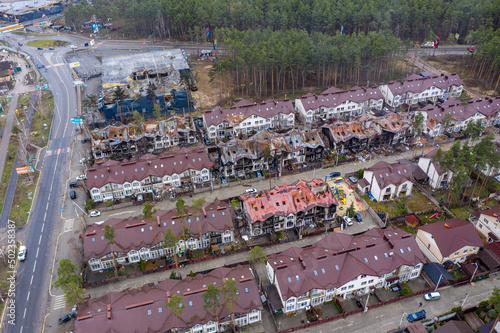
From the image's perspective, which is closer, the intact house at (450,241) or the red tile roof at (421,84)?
the intact house at (450,241)

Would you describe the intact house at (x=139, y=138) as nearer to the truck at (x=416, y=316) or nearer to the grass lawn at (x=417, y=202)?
the grass lawn at (x=417, y=202)

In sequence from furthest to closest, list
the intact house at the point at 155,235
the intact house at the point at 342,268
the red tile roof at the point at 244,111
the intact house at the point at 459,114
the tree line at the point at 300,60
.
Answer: the tree line at the point at 300,60, the red tile roof at the point at 244,111, the intact house at the point at 459,114, the intact house at the point at 155,235, the intact house at the point at 342,268

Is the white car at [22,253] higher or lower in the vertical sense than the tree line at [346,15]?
lower

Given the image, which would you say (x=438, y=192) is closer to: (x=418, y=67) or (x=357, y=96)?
(x=357, y=96)

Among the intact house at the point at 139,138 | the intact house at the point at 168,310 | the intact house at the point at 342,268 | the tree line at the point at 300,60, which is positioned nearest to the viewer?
the intact house at the point at 168,310

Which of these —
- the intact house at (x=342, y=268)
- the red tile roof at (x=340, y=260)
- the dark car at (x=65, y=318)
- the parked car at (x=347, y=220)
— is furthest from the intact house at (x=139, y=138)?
the red tile roof at (x=340, y=260)

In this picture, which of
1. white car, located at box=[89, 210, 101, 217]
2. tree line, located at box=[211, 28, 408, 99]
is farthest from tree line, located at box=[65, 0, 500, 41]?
white car, located at box=[89, 210, 101, 217]

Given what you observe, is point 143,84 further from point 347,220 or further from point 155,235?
point 347,220

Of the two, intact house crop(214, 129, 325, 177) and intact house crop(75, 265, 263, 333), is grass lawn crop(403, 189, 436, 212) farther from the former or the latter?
intact house crop(75, 265, 263, 333)
